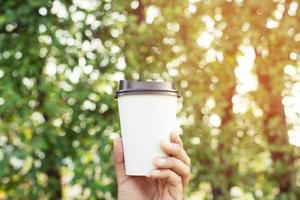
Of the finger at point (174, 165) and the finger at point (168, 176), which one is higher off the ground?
the finger at point (174, 165)

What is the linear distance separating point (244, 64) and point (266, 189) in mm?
545

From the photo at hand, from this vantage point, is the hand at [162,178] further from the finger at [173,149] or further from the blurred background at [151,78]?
Result: the blurred background at [151,78]

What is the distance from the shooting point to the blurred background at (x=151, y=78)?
2400 millimetres

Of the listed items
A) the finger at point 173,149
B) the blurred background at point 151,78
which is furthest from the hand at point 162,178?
the blurred background at point 151,78

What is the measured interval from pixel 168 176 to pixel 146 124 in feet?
0.41

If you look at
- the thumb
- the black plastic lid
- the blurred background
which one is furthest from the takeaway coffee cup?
the blurred background

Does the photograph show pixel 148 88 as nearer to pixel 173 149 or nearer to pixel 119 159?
pixel 173 149

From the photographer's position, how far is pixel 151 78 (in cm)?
264

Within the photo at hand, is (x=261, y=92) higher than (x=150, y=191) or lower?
higher

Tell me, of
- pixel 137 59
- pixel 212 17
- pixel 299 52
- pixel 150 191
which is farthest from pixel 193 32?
pixel 150 191

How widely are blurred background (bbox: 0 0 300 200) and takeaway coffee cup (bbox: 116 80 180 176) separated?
95 centimetres

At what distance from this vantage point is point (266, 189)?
2766mm

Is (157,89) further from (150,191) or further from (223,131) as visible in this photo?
(223,131)

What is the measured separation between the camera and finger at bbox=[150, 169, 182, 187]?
1357 mm
